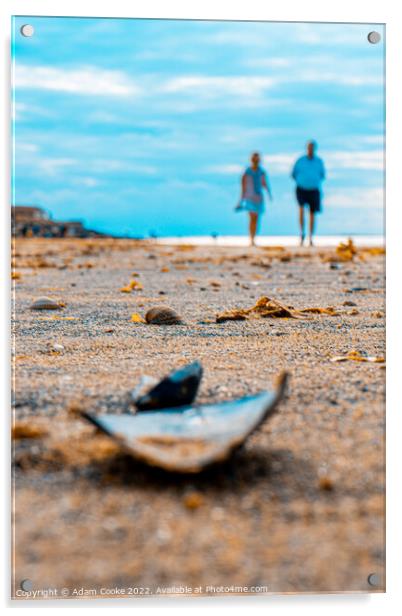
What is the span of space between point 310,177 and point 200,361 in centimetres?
119

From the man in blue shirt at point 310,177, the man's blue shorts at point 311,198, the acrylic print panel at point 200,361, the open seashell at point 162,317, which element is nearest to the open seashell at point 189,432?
the acrylic print panel at point 200,361

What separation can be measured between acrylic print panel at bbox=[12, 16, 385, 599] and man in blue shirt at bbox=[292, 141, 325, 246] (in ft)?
0.06

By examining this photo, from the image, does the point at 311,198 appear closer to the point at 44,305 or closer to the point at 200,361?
Answer: the point at 200,361

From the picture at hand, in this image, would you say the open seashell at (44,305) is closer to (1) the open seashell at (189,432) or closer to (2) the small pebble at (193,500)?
(1) the open seashell at (189,432)

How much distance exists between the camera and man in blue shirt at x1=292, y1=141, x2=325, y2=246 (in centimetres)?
352

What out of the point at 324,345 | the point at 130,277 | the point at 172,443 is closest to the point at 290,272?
the point at 130,277

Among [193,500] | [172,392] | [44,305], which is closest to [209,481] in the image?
[193,500]

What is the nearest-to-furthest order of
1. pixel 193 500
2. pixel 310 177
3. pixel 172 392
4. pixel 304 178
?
1. pixel 193 500
2. pixel 172 392
3. pixel 310 177
4. pixel 304 178

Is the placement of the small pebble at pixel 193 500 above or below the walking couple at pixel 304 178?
below

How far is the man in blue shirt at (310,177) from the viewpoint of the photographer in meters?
3.52

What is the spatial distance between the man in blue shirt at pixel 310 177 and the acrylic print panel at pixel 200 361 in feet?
0.06

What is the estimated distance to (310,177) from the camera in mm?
3625

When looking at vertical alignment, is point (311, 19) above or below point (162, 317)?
above
